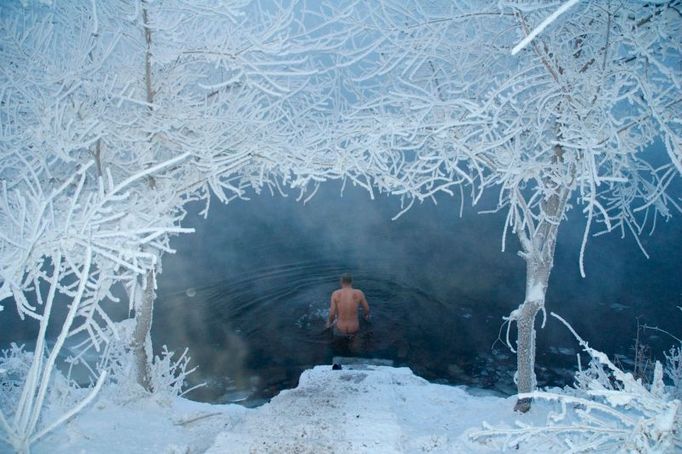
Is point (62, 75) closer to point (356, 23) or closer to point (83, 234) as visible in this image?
point (83, 234)

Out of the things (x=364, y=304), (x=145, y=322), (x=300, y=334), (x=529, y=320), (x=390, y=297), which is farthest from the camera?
(x=390, y=297)

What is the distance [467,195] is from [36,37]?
21815 mm

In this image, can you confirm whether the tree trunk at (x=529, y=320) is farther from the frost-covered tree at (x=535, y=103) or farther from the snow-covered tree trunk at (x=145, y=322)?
the snow-covered tree trunk at (x=145, y=322)

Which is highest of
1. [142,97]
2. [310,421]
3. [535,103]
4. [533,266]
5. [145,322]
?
[142,97]

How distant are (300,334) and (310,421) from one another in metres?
5.41

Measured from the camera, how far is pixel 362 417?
376 centimetres

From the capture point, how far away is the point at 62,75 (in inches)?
148

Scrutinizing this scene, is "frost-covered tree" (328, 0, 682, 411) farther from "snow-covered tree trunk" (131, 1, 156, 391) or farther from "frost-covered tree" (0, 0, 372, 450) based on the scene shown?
"snow-covered tree trunk" (131, 1, 156, 391)

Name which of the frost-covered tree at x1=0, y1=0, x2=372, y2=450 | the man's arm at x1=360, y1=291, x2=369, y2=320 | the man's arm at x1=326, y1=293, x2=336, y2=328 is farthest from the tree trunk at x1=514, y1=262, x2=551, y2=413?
the man's arm at x1=326, y1=293, x2=336, y2=328

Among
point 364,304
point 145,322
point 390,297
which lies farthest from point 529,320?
point 390,297

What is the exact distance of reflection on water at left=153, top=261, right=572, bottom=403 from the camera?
25.3 ft

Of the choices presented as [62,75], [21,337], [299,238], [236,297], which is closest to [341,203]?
[299,238]

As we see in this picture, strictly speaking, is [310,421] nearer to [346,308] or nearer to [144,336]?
[144,336]

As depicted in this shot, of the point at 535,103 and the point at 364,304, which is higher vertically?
the point at 535,103
